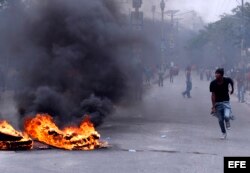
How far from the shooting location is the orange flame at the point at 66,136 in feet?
35.1

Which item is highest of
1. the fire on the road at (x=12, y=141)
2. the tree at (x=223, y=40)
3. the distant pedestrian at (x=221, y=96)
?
the tree at (x=223, y=40)

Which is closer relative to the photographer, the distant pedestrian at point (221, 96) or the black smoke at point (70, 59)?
the distant pedestrian at point (221, 96)

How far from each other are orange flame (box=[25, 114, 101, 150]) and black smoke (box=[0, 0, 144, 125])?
6.93ft

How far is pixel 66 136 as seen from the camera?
1081 centimetres

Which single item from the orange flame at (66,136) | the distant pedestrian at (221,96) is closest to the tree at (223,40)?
the distant pedestrian at (221,96)

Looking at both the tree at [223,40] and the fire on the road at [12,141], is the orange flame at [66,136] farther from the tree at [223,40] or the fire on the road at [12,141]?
the tree at [223,40]

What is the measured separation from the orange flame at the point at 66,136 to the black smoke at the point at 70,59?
2.11m

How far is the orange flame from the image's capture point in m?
10.7

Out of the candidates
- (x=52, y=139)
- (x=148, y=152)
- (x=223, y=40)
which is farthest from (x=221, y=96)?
(x=223, y=40)

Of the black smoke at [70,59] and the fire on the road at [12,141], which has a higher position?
the black smoke at [70,59]

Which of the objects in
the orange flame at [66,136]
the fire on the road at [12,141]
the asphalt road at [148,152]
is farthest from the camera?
the orange flame at [66,136]

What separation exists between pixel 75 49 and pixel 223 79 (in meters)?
4.49

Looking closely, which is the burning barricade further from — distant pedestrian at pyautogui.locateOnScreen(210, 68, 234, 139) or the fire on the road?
distant pedestrian at pyautogui.locateOnScreen(210, 68, 234, 139)

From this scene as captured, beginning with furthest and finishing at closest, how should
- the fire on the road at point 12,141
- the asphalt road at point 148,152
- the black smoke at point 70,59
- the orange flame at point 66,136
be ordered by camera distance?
the black smoke at point 70,59, the orange flame at point 66,136, the fire on the road at point 12,141, the asphalt road at point 148,152
